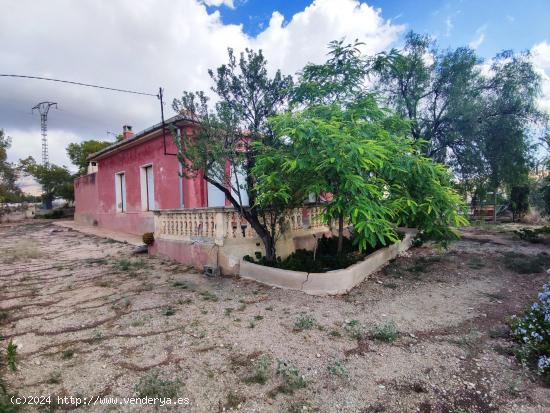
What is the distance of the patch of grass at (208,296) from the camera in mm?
4371

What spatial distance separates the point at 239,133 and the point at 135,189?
7.61 m

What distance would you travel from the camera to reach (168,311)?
389 centimetres

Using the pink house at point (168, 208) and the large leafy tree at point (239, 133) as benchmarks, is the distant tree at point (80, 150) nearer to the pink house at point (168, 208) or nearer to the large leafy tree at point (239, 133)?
the pink house at point (168, 208)

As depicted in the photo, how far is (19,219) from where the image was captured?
21844 millimetres

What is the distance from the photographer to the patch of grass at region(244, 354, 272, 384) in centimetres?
242

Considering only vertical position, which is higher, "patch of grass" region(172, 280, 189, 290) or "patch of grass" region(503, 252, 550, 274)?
"patch of grass" region(172, 280, 189, 290)

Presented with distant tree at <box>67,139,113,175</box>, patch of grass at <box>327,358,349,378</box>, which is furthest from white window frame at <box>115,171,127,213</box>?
distant tree at <box>67,139,113,175</box>

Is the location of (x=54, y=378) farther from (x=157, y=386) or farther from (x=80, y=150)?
(x=80, y=150)

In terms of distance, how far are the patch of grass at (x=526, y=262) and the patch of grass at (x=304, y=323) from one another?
Answer: 5.09 m

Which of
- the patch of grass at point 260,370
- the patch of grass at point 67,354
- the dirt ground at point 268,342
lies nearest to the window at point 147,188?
the dirt ground at point 268,342

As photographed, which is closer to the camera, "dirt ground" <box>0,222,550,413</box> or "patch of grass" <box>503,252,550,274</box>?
"dirt ground" <box>0,222,550,413</box>

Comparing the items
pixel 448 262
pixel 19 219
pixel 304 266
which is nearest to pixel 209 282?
pixel 304 266

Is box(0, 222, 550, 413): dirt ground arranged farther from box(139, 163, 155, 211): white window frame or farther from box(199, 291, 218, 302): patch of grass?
box(139, 163, 155, 211): white window frame

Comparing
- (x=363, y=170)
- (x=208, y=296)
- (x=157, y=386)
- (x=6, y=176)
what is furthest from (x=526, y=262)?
(x=6, y=176)
